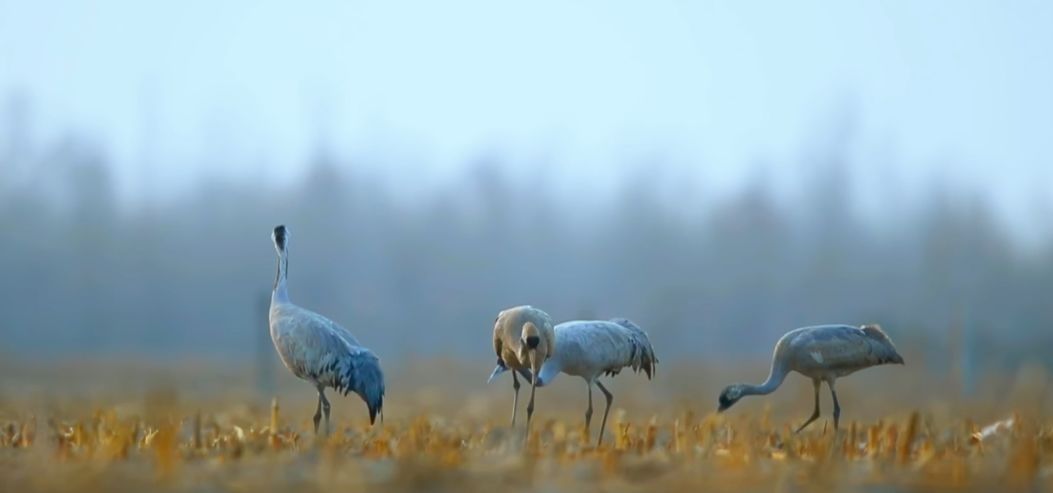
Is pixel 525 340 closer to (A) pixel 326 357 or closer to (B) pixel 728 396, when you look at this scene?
(A) pixel 326 357

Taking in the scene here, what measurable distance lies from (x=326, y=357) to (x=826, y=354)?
3.28 meters

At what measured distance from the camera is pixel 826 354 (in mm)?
9531

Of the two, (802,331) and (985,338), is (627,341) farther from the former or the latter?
(985,338)

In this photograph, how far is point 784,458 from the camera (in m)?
6.62

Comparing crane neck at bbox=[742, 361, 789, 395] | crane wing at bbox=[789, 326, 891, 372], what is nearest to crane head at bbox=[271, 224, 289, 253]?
crane neck at bbox=[742, 361, 789, 395]

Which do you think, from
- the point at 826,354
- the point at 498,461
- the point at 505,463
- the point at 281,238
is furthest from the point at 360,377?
the point at 505,463

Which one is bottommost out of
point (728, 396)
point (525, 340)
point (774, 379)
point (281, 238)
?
point (728, 396)

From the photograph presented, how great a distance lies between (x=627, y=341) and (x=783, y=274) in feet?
101

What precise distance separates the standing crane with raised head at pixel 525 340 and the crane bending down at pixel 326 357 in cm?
83

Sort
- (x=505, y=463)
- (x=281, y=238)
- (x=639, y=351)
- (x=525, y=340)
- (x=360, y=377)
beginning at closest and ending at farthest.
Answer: (x=505, y=463) → (x=525, y=340) → (x=360, y=377) → (x=281, y=238) → (x=639, y=351)

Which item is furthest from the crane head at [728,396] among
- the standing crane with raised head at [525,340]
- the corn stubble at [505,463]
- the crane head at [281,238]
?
the crane head at [281,238]

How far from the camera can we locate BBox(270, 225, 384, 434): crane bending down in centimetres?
899

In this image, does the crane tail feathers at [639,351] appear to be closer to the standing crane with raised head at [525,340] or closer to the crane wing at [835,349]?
the standing crane with raised head at [525,340]

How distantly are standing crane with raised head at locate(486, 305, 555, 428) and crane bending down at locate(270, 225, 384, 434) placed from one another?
83cm
